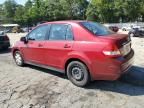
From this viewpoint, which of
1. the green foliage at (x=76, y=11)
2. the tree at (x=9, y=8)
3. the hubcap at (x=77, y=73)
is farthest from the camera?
the tree at (x=9, y=8)

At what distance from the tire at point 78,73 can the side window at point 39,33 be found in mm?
1396

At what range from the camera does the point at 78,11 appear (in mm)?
90062

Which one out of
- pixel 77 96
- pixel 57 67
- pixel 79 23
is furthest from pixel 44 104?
pixel 79 23

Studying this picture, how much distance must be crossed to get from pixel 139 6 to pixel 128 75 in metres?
63.1

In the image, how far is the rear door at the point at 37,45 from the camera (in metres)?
7.21

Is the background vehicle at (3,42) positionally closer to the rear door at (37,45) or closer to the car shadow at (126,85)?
the rear door at (37,45)

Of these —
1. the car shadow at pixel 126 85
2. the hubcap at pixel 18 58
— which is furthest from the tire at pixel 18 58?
the car shadow at pixel 126 85

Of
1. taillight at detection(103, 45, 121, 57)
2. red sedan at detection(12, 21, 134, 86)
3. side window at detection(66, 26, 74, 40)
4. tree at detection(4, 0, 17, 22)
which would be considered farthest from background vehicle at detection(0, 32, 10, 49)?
tree at detection(4, 0, 17, 22)

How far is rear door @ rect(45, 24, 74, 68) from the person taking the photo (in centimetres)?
637

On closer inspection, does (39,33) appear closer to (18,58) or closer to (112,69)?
(18,58)

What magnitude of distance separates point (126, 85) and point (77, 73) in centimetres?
130

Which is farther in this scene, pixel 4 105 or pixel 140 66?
pixel 140 66

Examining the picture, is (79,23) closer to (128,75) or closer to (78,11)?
(128,75)

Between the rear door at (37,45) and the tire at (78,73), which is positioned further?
the rear door at (37,45)
